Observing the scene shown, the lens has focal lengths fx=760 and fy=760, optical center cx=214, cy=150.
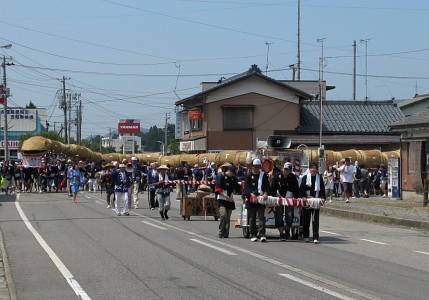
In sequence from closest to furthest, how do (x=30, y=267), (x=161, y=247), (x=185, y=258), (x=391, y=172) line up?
(x=30, y=267), (x=185, y=258), (x=161, y=247), (x=391, y=172)

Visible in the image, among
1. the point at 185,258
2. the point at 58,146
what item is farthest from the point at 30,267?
the point at 58,146

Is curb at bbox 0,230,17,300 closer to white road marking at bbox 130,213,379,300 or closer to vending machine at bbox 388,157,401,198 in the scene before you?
white road marking at bbox 130,213,379,300

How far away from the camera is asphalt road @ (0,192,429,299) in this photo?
10.9 meters

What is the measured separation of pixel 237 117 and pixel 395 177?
92.0 feet

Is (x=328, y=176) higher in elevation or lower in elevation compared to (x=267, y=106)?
lower

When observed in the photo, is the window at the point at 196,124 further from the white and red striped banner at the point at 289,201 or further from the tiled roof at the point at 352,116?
the white and red striped banner at the point at 289,201

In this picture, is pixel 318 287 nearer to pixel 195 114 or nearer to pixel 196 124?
pixel 195 114

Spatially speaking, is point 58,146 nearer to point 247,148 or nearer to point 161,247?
point 247,148

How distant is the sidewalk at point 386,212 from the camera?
80.2 ft

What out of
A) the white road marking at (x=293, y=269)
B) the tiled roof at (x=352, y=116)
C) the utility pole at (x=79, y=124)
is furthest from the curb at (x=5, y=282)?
the utility pole at (x=79, y=124)

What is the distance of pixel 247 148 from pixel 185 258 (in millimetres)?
47746

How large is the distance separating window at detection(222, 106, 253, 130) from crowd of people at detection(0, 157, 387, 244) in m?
16.6

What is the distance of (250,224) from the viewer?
60.4ft

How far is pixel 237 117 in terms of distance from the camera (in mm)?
62594
